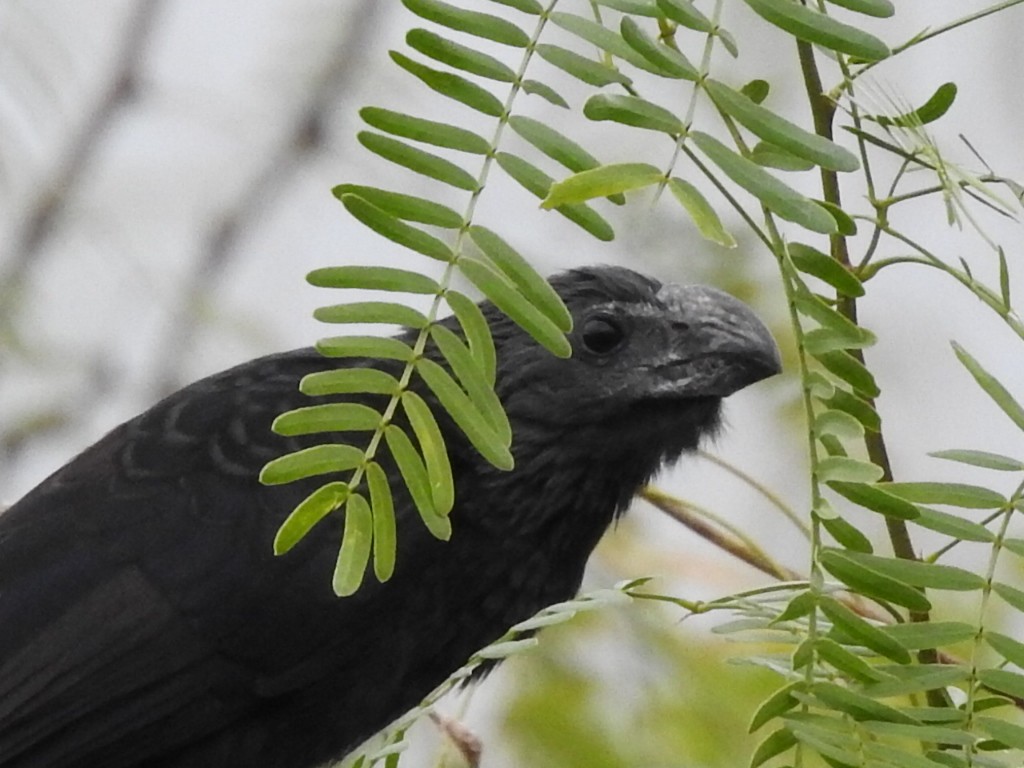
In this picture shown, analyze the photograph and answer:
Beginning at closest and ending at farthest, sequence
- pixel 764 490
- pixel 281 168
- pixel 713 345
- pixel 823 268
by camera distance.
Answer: pixel 823 268, pixel 764 490, pixel 713 345, pixel 281 168

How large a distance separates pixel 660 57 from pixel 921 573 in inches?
16.0

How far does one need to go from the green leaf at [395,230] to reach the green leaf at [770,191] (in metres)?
0.20

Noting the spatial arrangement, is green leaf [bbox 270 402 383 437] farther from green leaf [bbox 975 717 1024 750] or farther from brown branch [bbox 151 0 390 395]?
brown branch [bbox 151 0 390 395]

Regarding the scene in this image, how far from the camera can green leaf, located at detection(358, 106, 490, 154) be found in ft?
3.60

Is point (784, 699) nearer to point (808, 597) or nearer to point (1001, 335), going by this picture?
point (808, 597)

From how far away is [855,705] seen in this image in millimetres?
1101

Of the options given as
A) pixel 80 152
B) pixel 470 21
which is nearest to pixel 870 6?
pixel 470 21

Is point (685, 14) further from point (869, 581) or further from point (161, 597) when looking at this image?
point (161, 597)

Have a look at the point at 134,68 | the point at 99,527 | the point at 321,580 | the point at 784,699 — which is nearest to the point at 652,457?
the point at 321,580

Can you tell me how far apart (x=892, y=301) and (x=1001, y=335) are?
1.74ft

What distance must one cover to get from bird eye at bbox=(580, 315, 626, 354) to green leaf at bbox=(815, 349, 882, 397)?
87cm

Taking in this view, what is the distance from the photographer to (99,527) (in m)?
2.05

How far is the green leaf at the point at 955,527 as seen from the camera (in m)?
1.12

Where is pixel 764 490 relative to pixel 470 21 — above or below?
below
